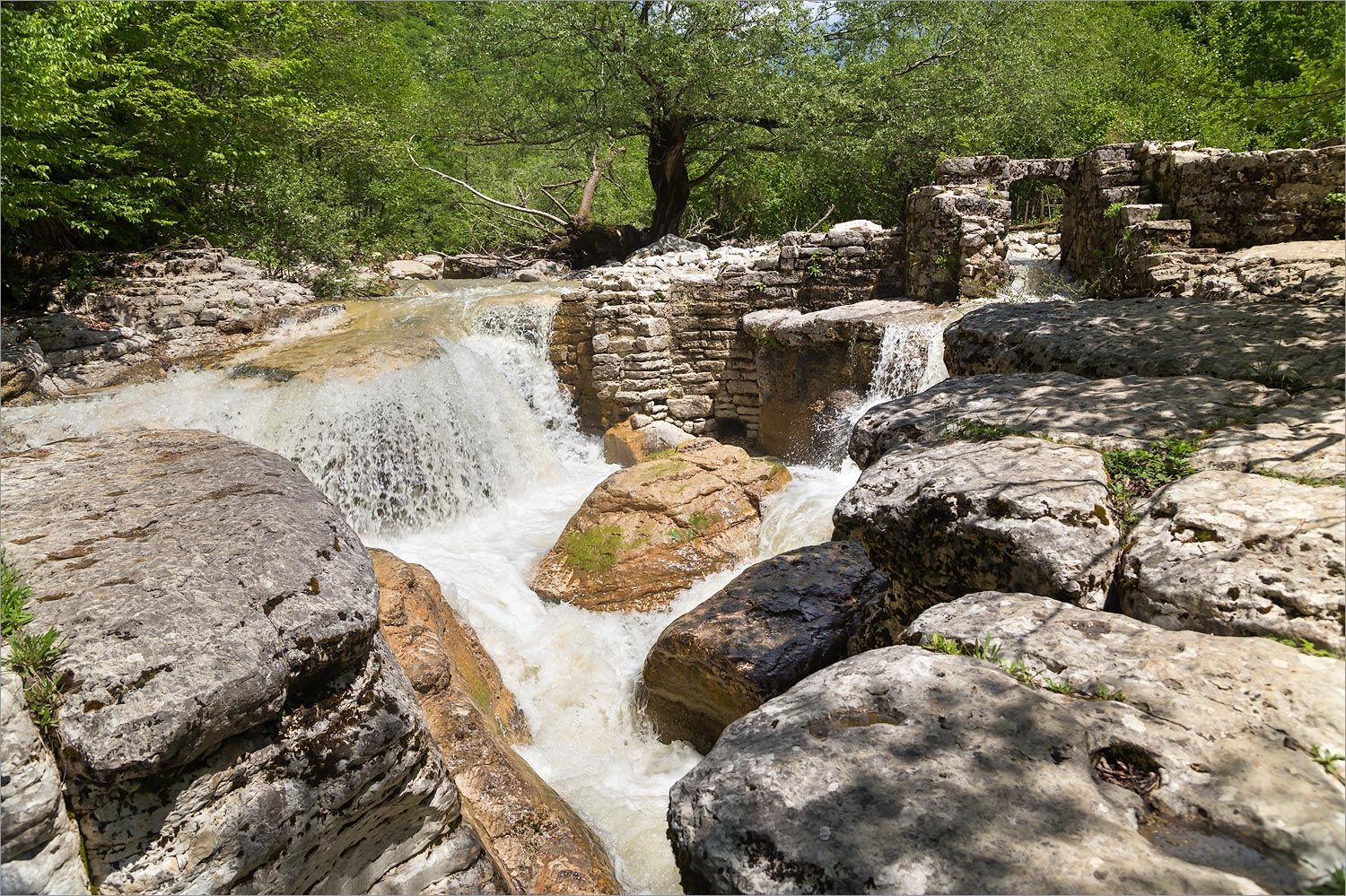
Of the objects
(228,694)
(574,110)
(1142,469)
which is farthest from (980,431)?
(574,110)

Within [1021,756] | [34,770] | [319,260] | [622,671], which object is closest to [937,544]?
[1021,756]

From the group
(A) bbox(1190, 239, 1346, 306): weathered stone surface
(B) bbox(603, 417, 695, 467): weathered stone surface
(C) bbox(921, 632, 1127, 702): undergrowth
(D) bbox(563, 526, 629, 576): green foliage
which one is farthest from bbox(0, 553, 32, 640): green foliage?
(B) bbox(603, 417, 695, 467): weathered stone surface

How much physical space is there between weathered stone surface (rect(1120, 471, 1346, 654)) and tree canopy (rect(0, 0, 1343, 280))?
8.64 metres

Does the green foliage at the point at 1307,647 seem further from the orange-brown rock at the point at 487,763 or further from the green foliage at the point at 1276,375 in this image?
the orange-brown rock at the point at 487,763

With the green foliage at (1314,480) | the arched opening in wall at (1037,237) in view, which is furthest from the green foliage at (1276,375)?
the arched opening in wall at (1037,237)

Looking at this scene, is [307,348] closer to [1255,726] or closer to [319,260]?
[319,260]

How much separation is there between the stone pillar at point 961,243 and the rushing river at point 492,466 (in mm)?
1708

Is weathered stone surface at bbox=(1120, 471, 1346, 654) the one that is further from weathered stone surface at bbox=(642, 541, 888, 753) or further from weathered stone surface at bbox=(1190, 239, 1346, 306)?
weathered stone surface at bbox=(1190, 239, 1346, 306)

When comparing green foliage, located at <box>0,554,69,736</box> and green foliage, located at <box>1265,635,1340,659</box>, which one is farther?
green foliage, located at <box>0,554,69,736</box>

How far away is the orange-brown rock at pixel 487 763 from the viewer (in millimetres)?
3416

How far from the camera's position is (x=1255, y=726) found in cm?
158

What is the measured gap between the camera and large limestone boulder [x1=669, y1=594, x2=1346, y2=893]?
1.34m

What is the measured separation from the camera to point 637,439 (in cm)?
988

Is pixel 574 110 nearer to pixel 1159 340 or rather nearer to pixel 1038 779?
pixel 1159 340
